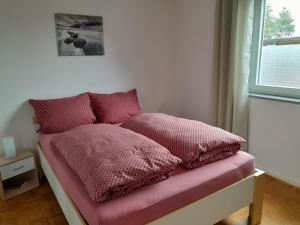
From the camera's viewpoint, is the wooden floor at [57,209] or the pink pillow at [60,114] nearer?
the wooden floor at [57,209]

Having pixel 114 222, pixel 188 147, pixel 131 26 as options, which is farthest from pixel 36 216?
pixel 131 26

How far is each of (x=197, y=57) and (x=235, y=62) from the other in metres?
0.59

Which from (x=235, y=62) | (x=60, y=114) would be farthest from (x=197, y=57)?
(x=60, y=114)

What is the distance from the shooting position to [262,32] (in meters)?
2.46

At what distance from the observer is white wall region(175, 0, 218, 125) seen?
2.69 metres

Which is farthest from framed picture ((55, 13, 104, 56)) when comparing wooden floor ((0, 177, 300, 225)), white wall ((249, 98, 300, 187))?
white wall ((249, 98, 300, 187))

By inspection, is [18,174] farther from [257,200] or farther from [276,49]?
[276,49]

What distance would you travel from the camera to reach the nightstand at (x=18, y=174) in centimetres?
215

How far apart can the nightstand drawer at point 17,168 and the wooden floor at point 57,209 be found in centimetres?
23

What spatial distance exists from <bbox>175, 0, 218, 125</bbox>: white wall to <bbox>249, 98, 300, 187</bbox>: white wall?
45cm

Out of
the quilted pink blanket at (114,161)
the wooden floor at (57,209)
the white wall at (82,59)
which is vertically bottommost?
the wooden floor at (57,209)

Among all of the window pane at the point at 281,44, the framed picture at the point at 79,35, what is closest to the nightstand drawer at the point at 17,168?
the framed picture at the point at 79,35

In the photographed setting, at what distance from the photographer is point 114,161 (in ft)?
4.44

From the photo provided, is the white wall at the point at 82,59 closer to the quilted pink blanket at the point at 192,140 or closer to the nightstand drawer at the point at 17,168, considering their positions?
the nightstand drawer at the point at 17,168
